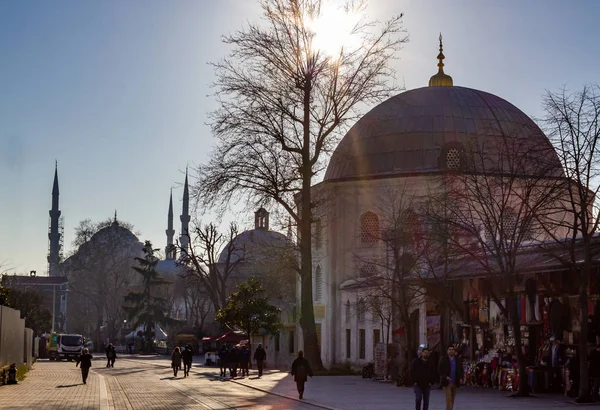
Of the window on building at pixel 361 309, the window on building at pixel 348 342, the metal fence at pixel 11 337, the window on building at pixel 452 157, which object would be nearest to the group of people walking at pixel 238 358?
the window on building at pixel 361 309

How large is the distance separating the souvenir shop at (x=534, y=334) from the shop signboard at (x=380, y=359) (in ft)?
14.7

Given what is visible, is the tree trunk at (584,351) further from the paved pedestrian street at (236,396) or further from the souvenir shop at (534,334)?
the souvenir shop at (534,334)

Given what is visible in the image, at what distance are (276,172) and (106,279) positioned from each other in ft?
235

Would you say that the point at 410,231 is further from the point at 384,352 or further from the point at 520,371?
the point at 520,371

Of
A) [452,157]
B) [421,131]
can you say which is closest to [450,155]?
[452,157]

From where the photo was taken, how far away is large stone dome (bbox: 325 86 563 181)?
2239 inches

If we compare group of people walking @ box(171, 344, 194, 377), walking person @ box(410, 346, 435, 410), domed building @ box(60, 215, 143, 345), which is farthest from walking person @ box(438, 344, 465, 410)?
domed building @ box(60, 215, 143, 345)

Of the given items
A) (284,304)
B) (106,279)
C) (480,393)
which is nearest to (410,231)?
(480,393)

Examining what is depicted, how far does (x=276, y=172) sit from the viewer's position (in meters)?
43.4

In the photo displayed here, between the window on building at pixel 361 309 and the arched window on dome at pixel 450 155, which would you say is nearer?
the window on building at pixel 361 309

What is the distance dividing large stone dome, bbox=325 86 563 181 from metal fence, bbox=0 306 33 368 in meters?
21.9

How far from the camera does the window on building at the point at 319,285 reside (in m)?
61.5

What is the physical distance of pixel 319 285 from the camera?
2440 inches

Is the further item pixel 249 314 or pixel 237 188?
pixel 249 314
